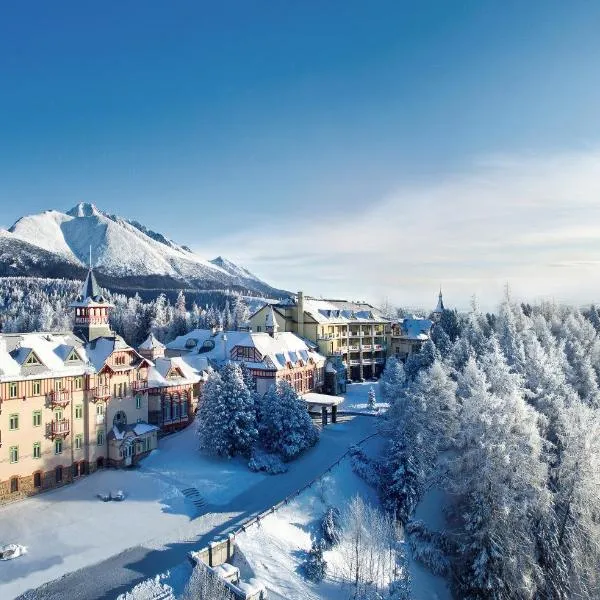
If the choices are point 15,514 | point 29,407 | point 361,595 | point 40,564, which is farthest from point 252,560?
point 29,407

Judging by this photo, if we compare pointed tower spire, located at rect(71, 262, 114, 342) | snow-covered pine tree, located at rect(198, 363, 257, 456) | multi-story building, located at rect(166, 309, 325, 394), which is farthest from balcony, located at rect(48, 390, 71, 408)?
multi-story building, located at rect(166, 309, 325, 394)

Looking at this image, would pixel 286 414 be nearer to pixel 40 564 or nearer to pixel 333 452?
pixel 333 452

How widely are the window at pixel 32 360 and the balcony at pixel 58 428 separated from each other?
4.74 meters

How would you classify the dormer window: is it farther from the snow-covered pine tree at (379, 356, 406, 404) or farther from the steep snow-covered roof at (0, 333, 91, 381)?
the snow-covered pine tree at (379, 356, 406, 404)

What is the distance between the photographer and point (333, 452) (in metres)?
46.8

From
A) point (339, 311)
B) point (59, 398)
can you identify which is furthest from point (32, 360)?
point (339, 311)

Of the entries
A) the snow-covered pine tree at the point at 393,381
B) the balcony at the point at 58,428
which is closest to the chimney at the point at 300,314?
the snow-covered pine tree at the point at 393,381

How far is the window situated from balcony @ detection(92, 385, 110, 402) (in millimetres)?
5125

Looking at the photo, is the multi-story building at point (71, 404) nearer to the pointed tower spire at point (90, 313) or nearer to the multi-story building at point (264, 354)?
the pointed tower spire at point (90, 313)

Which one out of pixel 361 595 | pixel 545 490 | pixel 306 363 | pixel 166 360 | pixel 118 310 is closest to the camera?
pixel 361 595

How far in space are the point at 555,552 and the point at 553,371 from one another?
1754cm

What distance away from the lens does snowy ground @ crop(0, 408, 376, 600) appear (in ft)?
90.2

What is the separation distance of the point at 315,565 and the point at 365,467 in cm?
1396

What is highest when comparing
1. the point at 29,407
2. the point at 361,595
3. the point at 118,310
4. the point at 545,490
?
the point at 118,310
